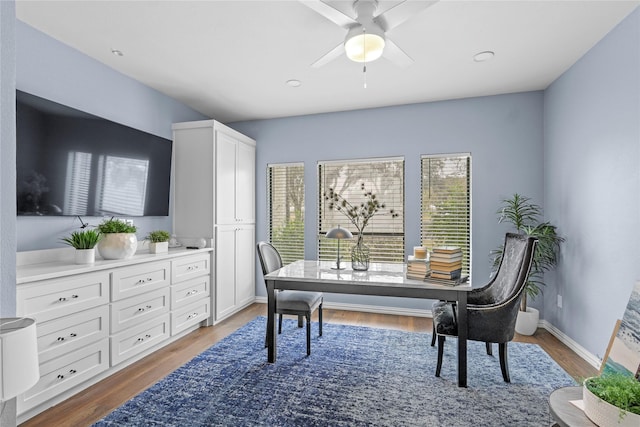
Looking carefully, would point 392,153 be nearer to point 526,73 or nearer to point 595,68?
point 526,73

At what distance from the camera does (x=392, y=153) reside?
14.0ft

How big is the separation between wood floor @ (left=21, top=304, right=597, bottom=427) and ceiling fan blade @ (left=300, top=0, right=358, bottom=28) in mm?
2762

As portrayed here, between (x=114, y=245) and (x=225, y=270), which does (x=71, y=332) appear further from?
(x=225, y=270)

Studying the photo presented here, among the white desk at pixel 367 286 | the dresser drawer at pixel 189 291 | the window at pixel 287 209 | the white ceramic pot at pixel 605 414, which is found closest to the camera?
the white ceramic pot at pixel 605 414

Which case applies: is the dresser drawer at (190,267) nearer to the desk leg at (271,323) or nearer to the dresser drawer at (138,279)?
the dresser drawer at (138,279)

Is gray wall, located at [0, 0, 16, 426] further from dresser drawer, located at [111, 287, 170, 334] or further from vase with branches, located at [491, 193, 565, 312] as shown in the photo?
vase with branches, located at [491, 193, 565, 312]

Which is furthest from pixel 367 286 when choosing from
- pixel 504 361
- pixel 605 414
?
pixel 605 414

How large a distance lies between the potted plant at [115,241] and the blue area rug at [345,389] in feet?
3.57

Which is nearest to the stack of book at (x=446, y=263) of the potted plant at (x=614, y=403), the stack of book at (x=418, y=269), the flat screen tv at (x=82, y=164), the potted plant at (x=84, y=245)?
the stack of book at (x=418, y=269)

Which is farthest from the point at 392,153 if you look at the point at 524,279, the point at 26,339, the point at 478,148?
the point at 26,339

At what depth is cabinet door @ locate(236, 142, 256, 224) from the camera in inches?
171

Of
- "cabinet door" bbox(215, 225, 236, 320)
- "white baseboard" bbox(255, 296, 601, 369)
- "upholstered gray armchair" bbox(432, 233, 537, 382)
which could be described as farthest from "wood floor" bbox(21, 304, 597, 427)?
"upholstered gray armchair" bbox(432, 233, 537, 382)

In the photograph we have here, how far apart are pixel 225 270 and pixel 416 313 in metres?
2.43

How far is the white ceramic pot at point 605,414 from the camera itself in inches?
43.6
